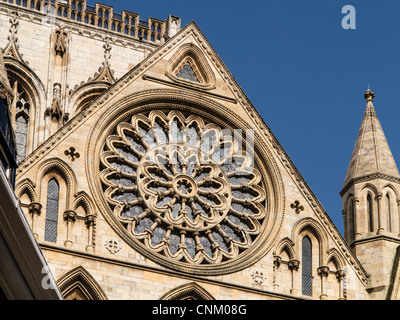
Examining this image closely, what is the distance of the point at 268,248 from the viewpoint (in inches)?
1268

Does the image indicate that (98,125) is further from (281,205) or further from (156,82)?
(281,205)

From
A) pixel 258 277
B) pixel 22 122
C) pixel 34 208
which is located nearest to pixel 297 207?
pixel 258 277

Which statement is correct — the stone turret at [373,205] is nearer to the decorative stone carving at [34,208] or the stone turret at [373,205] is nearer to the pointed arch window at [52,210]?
the pointed arch window at [52,210]

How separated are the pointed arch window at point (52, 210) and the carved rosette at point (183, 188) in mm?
1169

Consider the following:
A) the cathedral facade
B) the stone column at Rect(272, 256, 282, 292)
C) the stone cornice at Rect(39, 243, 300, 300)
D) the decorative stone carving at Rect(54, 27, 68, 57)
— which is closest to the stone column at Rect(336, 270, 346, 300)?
the cathedral facade

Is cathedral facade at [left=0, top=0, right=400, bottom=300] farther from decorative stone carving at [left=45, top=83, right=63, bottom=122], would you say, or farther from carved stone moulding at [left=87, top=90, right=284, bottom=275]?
decorative stone carving at [left=45, top=83, right=63, bottom=122]

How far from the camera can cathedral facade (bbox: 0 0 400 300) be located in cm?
3050

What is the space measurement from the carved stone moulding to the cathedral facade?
0.09 feet

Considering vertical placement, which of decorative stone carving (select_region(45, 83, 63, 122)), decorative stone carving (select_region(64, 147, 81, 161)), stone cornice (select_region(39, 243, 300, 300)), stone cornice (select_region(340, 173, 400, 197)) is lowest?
stone cornice (select_region(39, 243, 300, 300))

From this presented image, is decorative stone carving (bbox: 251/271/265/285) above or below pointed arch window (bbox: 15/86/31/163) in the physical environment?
below

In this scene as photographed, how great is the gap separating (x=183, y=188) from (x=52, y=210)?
3341 mm

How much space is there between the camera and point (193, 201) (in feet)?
106

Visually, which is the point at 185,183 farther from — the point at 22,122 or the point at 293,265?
the point at 22,122
